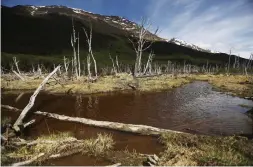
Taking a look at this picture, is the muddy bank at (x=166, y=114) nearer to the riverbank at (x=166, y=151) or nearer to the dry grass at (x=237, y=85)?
the riverbank at (x=166, y=151)

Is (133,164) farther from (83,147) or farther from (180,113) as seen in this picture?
(180,113)

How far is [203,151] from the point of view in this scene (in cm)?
1073

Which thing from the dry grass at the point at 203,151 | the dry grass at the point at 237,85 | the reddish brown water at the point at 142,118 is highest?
the dry grass at the point at 237,85

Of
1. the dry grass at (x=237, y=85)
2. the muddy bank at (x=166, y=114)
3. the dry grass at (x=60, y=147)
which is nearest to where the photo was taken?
the dry grass at (x=60, y=147)

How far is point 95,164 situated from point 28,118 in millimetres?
9915

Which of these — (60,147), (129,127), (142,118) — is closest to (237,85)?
(142,118)

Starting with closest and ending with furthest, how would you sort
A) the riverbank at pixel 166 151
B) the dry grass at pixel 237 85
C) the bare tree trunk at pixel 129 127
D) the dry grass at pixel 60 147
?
the riverbank at pixel 166 151, the dry grass at pixel 60 147, the bare tree trunk at pixel 129 127, the dry grass at pixel 237 85

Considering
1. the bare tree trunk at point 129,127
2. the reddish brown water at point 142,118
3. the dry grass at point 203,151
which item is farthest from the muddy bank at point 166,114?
the dry grass at point 203,151

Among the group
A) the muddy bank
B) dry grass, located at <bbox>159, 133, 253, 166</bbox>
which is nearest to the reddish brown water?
the muddy bank

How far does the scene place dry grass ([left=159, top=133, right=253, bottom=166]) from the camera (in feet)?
31.6

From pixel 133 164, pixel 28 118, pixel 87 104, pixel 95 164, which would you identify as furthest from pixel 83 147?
pixel 87 104

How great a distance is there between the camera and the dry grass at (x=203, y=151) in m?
9.63

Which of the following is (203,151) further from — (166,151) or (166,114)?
(166,114)

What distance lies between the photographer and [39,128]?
643 inches
